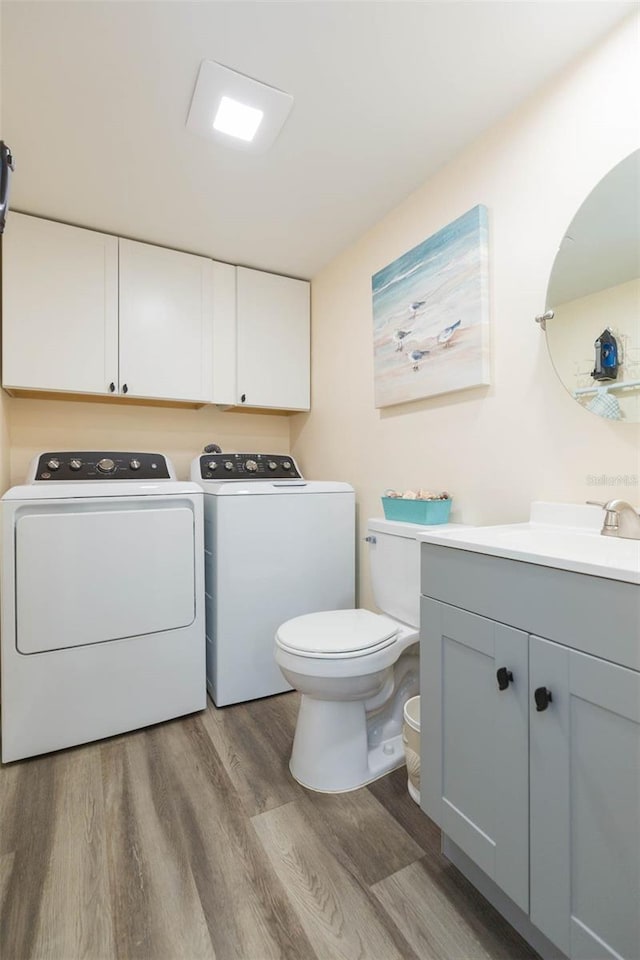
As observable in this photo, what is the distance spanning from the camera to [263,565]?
207 centimetres

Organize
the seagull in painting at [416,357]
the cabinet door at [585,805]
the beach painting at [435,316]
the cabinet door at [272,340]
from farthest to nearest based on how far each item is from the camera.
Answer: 1. the cabinet door at [272,340]
2. the seagull in painting at [416,357]
3. the beach painting at [435,316]
4. the cabinet door at [585,805]

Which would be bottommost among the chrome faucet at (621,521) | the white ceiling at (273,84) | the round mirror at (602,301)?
the chrome faucet at (621,521)

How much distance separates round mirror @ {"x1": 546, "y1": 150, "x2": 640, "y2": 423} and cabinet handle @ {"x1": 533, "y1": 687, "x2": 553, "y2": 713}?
765mm

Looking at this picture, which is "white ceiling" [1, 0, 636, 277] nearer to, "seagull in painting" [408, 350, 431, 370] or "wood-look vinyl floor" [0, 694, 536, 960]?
"seagull in painting" [408, 350, 431, 370]

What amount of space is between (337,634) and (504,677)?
71 centimetres

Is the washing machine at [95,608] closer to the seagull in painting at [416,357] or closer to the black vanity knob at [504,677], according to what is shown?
the seagull in painting at [416,357]

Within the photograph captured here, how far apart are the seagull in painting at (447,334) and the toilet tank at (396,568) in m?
0.72

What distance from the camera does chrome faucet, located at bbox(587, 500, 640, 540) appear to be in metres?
1.12

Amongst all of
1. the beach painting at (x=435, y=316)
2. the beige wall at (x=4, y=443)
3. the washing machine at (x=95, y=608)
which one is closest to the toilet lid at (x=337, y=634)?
the washing machine at (x=95, y=608)

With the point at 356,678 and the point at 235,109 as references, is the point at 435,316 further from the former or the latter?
the point at 356,678

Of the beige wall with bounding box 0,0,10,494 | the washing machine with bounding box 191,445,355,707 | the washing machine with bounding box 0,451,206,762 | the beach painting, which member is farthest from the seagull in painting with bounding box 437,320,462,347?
the beige wall with bounding box 0,0,10,494

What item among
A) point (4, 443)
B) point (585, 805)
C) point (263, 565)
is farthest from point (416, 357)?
point (4, 443)

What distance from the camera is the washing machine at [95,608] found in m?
1.66

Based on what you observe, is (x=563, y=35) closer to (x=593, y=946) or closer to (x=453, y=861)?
(x=593, y=946)
